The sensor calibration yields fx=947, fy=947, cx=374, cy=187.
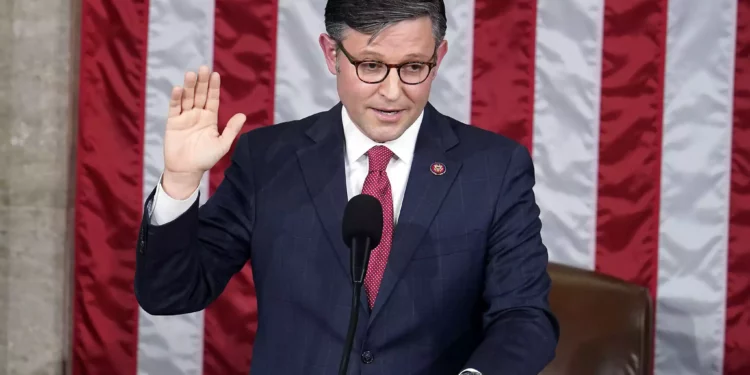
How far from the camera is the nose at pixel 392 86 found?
58.4 inches

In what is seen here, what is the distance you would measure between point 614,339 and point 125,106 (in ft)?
5.05

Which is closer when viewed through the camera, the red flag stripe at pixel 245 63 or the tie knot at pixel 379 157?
the tie knot at pixel 379 157

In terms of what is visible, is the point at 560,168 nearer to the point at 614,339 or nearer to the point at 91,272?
the point at 614,339

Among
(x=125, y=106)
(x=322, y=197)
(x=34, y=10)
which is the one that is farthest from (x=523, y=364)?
(x=34, y=10)

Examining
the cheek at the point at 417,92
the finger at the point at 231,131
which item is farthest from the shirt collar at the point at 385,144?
the finger at the point at 231,131

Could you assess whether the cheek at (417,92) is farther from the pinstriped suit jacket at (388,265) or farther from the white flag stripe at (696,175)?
the white flag stripe at (696,175)

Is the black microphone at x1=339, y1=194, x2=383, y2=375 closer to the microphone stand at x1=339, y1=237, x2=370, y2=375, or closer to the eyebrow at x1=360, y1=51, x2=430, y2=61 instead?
the microphone stand at x1=339, y1=237, x2=370, y2=375

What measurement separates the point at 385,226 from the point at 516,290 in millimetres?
235

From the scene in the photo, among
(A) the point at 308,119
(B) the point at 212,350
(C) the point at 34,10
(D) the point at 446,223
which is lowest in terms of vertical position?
(B) the point at 212,350

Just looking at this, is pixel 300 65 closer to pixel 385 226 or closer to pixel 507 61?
pixel 507 61

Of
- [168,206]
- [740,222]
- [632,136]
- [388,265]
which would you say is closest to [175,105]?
[168,206]

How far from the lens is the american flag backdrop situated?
2.69m

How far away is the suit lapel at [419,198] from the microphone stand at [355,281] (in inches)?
13.4

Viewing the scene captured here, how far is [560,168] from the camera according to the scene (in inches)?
107
